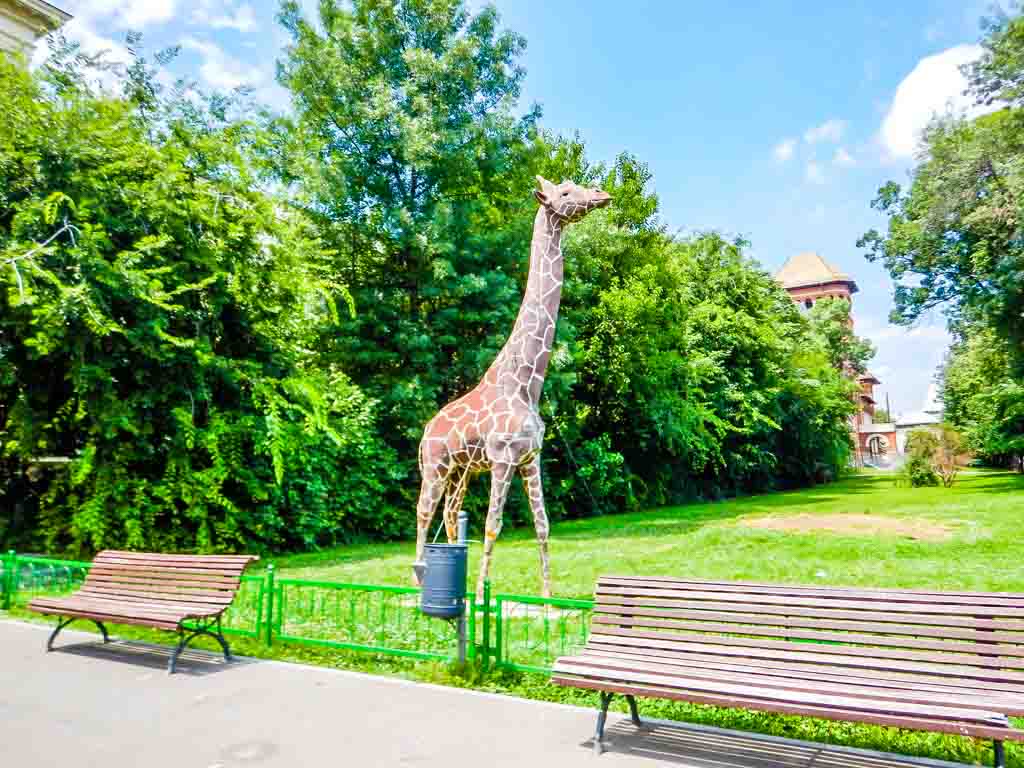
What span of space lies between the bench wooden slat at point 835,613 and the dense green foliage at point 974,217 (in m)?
26.4

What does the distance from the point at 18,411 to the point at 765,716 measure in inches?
555

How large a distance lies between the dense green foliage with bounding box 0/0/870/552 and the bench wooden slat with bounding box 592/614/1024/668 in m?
10.7

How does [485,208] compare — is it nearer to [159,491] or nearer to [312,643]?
[159,491]

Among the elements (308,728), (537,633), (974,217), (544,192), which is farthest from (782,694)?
(974,217)

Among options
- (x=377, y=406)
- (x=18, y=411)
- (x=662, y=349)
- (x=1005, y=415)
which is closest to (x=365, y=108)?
(x=377, y=406)

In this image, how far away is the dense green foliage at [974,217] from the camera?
1076 inches

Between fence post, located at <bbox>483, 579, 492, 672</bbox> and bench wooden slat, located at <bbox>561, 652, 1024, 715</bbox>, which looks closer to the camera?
bench wooden slat, located at <bbox>561, 652, 1024, 715</bbox>

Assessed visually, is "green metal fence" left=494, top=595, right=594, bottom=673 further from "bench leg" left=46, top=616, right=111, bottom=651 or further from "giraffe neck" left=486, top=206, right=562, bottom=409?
"bench leg" left=46, top=616, right=111, bottom=651

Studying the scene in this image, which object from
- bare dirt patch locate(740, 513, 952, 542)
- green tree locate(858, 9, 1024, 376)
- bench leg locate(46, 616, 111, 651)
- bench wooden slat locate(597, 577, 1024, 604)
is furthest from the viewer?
green tree locate(858, 9, 1024, 376)

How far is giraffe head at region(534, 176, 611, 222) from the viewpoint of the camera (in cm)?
915

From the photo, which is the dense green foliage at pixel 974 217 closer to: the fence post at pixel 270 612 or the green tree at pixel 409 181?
the green tree at pixel 409 181

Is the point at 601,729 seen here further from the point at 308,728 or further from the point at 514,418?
the point at 514,418

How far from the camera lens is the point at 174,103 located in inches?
640

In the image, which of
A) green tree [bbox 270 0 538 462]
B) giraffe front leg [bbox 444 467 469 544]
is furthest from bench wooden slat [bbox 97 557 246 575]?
green tree [bbox 270 0 538 462]
